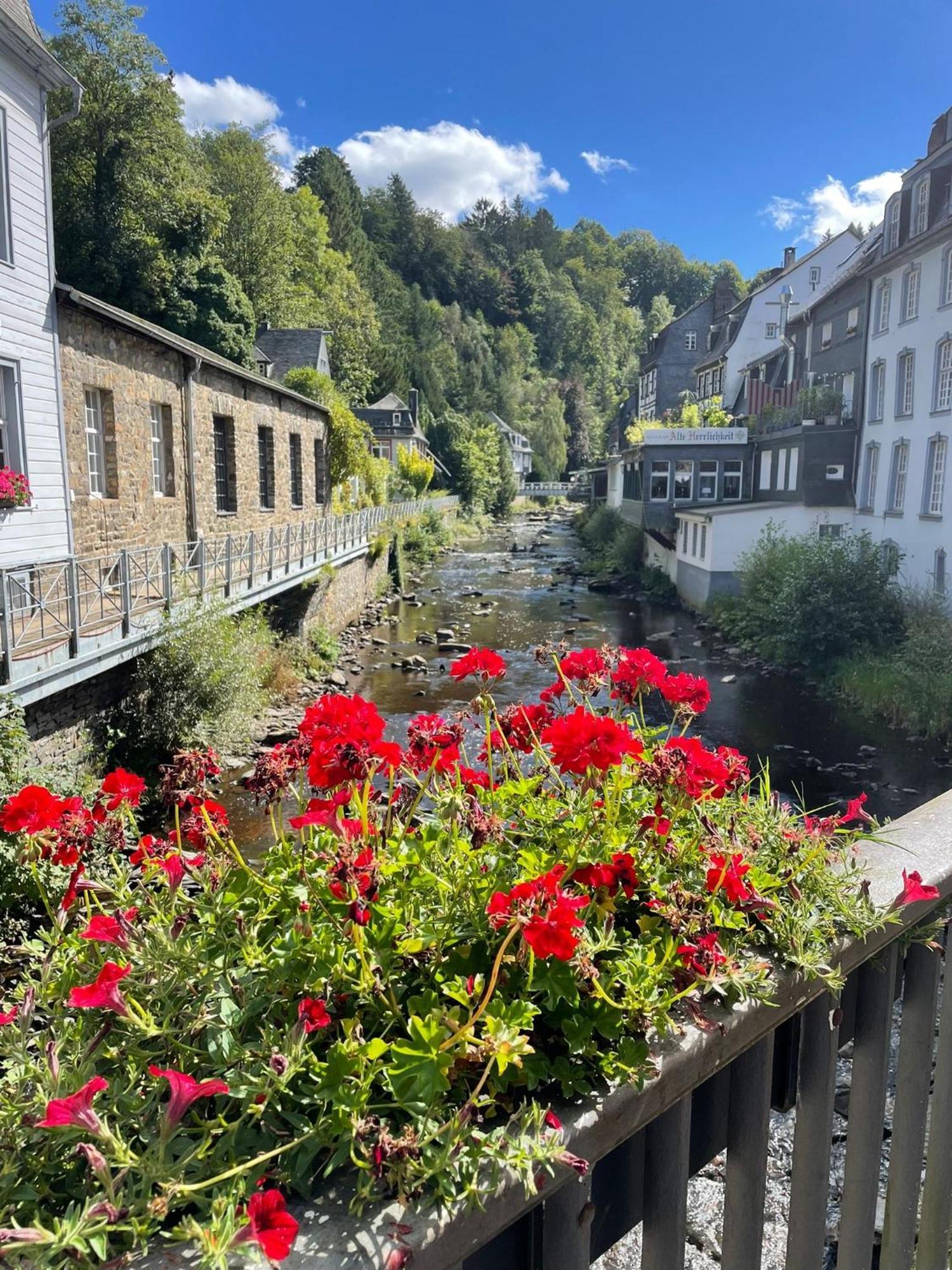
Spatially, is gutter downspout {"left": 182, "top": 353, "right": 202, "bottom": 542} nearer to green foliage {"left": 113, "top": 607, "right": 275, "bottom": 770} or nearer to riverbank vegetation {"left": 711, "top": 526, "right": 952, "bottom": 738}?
green foliage {"left": 113, "top": 607, "right": 275, "bottom": 770}

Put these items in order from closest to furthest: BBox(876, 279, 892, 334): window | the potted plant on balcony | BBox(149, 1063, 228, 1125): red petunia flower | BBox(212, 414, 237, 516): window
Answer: BBox(149, 1063, 228, 1125): red petunia flower
the potted plant on balcony
BBox(212, 414, 237, 516): window
BBox(876, 279, 892, 334): window

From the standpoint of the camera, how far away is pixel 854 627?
22031 millimetres

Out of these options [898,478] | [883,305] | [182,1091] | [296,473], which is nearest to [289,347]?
[296,473]

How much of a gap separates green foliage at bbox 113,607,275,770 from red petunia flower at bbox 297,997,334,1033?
11799 mm

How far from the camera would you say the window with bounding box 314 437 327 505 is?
27703 millimetres

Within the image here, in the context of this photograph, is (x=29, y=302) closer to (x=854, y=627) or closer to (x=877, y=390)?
(x=854, y=627)

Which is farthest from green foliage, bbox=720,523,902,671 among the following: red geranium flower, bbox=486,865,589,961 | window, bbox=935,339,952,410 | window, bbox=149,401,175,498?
red geranium flower, bbox=486,865,589,961

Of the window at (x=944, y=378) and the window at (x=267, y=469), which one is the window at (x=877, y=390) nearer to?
the window at (x=944, y=378)

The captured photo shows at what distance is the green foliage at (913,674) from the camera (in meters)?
17.7

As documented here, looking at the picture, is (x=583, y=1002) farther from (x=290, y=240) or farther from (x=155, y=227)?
(x=290, y=240)

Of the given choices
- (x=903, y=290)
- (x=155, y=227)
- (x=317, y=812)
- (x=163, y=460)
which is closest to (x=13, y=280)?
(x=163, y=460)

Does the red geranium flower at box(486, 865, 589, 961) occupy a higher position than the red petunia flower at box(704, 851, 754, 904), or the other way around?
the red geranium flower at box(486, 865, 589, 961)

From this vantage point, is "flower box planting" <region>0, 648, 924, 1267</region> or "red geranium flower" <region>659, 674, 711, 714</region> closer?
"flower box planting" <region>0, 648, 924, 1267</region>

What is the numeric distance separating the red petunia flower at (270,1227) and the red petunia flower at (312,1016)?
0.72ft
